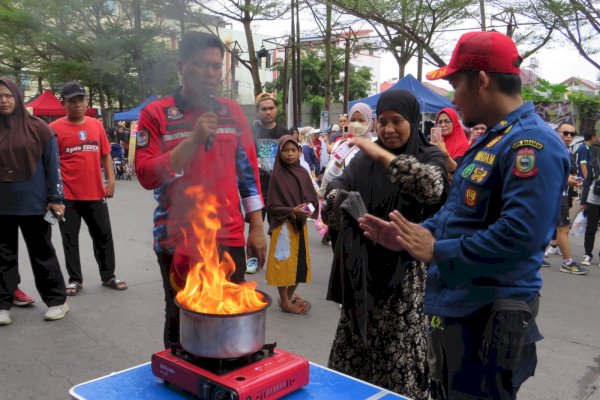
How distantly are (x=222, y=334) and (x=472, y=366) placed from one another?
85 cm

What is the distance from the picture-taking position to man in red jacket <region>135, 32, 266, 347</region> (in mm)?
2406

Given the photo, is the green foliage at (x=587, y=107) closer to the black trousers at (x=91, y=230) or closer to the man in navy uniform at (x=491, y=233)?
the black trousers at (x=91, y=230)

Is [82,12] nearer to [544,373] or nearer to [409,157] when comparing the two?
[409,157]

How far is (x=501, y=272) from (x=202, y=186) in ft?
4.25

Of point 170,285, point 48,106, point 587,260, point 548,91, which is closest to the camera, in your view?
point 170,285

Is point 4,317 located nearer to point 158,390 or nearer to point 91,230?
point 91,230

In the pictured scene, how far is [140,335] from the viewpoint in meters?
4.16

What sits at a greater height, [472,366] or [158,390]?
[472,366]

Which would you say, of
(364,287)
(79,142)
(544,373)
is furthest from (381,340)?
(79,142)

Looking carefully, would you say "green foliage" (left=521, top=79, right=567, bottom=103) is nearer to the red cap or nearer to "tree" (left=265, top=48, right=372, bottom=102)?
the red cap

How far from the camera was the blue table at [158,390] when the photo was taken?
1.84 meters

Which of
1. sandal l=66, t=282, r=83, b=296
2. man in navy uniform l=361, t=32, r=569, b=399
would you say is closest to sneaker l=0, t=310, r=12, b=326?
sandal l=66, t=282, r=83, b=296

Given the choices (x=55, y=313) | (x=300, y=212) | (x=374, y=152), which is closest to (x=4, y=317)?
(x=55, y=313)

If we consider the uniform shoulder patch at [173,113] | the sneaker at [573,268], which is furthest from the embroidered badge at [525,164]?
the sneaker at [573,268]
